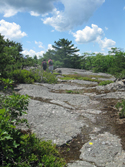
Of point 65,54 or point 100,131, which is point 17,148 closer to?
point 100,131

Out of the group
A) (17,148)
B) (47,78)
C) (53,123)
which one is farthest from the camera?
(47,78)

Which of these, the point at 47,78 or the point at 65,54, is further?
the point at 65,54

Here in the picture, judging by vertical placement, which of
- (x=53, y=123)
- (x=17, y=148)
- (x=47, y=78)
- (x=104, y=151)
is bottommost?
(x=104, y=151)

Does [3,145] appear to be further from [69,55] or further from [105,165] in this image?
[69,55]

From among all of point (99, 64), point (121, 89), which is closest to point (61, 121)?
point (121, 89)

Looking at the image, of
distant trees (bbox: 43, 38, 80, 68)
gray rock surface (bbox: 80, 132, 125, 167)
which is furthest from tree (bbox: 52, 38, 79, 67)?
gray rock surface (bbox: 80, 132, 125, 167)

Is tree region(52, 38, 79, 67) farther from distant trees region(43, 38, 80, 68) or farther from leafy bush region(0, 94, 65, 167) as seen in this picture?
leafy bush region(0, 94, 65, 167)

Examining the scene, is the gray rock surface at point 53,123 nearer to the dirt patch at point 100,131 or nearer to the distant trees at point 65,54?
the dirt patch at point 100,131

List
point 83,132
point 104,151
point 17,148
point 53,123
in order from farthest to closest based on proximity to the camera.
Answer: point 53,123 → point 83,132 → point 104,151 → point 17,148

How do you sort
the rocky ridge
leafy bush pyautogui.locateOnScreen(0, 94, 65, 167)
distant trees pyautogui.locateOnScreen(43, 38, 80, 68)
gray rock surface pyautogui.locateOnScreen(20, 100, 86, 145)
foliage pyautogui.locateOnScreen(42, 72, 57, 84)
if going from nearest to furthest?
1. leafy bush pyautogui.locateOnScreen(0, 94, 65, 167)
2. the rocky ridge
3. gray rock surface pyautogui.locateOnScreen(20, 100, 86, 145)
4. foliage pyautogui.locateOnScreen(42, 72, 57, 84)
5. distant trees pyautogui.locateOnScreen(43, 38, 80, 68)

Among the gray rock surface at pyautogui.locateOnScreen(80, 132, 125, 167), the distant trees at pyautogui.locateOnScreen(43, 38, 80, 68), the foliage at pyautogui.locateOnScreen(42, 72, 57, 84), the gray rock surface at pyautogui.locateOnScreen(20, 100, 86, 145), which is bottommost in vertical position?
the gray rock surface at pyautogui.locateOnScreen(80, 132, 125, 167)

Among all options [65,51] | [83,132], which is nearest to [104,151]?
[83,132]

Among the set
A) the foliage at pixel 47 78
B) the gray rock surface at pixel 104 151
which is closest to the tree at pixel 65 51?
the foliage at pixel 47 78

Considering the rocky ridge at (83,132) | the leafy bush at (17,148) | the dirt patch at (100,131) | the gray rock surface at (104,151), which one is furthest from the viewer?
the dirt patch at (100,131)
